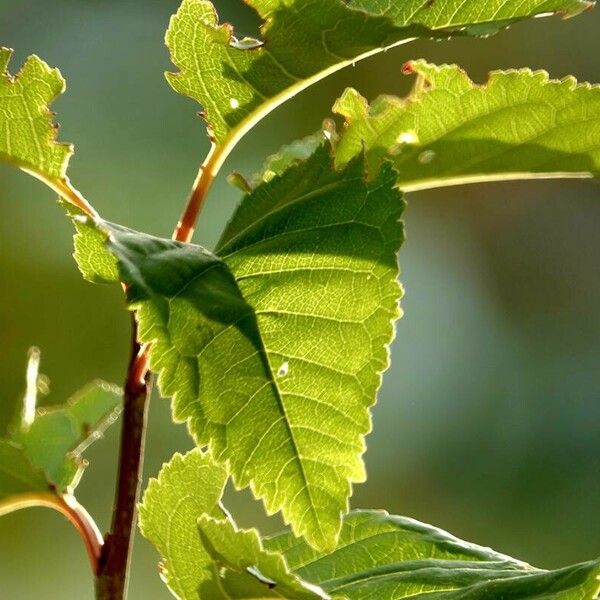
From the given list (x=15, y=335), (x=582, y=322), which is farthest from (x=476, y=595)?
(x=582, y=322)

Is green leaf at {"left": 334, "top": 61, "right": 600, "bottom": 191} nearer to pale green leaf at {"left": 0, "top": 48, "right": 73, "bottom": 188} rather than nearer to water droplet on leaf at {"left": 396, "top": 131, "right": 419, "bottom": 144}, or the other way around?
water droplet on leaf at {"left": 396, "top": 131, "right": 419, "bottom": 144}

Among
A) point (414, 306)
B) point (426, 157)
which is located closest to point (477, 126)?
point (426, 157)

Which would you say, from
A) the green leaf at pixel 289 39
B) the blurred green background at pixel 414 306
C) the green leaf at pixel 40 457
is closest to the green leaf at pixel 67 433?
the green leaf at pixel 40 457

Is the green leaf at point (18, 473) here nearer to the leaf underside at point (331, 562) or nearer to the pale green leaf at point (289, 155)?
the leaf underside at point (331, 562)

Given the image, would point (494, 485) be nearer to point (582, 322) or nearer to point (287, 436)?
point (582, 322)

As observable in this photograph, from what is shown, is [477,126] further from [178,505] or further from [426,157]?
[178,505]
